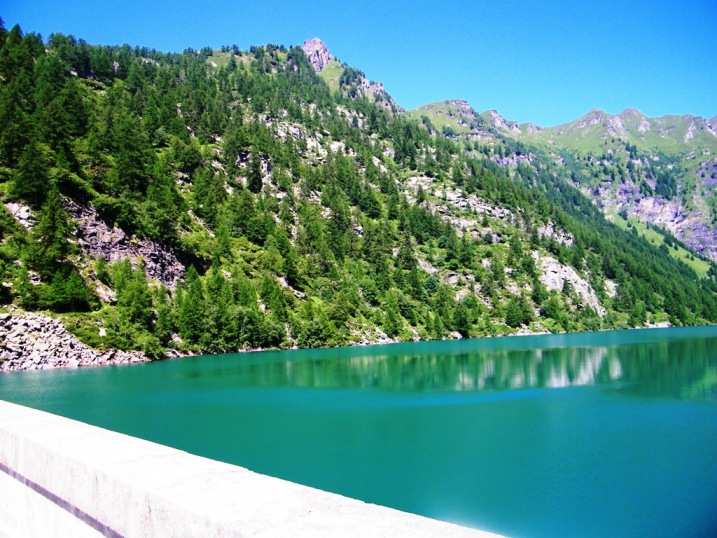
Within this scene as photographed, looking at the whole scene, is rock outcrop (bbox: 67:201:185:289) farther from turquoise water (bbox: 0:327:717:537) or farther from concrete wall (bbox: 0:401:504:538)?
concrete wall (bbox: 0:401:504:538)

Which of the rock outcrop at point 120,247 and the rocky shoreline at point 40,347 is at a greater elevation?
the rock outcrop at point 120,247

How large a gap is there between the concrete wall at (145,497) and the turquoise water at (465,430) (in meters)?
14.8

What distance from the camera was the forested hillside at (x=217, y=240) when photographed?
8506 centimetres

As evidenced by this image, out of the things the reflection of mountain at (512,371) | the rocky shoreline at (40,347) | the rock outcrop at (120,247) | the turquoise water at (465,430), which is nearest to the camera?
the turquoise water at (465,430)

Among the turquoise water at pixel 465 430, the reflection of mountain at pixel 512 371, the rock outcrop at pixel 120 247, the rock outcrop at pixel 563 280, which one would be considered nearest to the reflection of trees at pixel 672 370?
the reflection of mountain at pixel 512 371

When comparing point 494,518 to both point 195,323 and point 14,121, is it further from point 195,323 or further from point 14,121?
point 14,121

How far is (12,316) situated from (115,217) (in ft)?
115

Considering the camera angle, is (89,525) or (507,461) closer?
(89,525)

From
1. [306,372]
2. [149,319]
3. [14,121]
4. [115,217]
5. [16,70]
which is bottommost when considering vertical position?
[306,372]

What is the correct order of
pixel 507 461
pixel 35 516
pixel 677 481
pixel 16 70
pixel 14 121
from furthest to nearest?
pixel 16 70 → pixel 14 121 → pixel 507 461 → pixel 677 481 → pixel 35 516

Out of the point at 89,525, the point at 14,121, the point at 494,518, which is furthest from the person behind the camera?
the point at 14,121

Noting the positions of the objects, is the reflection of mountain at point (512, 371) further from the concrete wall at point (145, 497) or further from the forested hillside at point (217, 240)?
the concrete wall at point (145, 497)

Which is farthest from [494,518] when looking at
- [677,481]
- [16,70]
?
[16,70]

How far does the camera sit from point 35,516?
6949 millimetres
